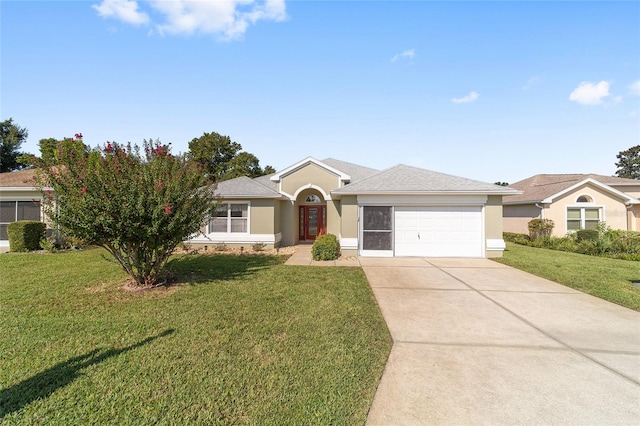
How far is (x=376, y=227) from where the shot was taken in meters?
12.0

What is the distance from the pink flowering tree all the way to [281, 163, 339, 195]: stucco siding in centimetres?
835

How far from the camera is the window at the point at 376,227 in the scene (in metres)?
12.0

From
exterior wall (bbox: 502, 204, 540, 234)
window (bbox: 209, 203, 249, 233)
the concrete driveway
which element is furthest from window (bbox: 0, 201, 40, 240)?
exterior wall (bbox: 502, 204, 540, 234)

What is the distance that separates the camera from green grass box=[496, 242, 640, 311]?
21.4 feet

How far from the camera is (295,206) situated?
15.8 metres

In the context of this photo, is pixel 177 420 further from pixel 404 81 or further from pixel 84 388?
pixel 404 81

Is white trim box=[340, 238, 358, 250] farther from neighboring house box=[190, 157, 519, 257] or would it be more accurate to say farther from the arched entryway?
the arched entryway

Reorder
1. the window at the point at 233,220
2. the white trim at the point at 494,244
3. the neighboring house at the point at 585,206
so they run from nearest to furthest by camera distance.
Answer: the white trim at the point at 494,244
the window at the point at 233,220
the neighboring house at the point at 585,206

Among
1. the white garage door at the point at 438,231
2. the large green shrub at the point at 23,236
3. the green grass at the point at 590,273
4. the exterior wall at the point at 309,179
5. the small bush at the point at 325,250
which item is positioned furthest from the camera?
the exterior wall at the point at 309,179

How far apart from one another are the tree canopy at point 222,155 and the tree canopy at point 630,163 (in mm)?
75582

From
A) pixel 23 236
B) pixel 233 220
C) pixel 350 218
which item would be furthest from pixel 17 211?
pixel 350 218

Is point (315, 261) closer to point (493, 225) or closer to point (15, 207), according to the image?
point (493, 225)

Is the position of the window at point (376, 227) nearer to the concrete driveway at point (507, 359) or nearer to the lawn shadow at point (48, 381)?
the concrete driveway at point (507, 359)

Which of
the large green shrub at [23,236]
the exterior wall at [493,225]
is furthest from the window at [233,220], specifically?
the exterior wall at [493,225]
